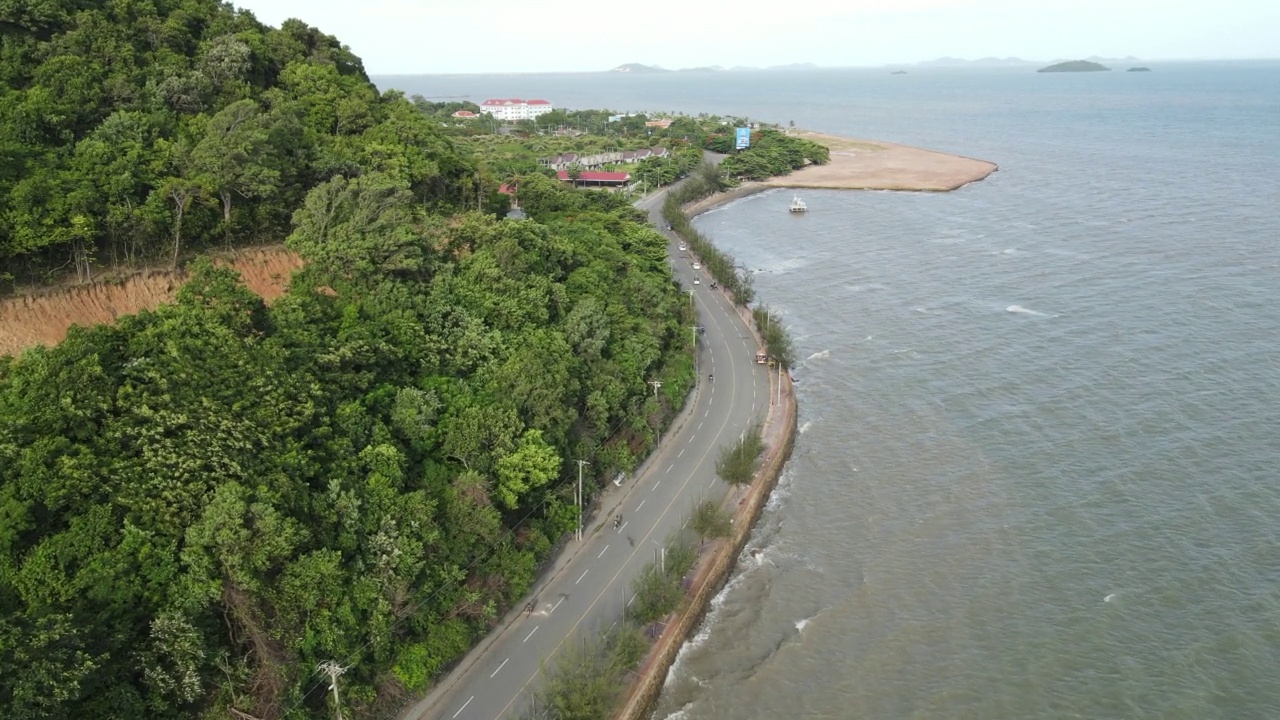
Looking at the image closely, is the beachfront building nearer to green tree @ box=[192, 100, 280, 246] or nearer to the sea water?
the sea water

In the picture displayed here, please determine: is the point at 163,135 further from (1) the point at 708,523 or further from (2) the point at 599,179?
(2) the point at 599,179

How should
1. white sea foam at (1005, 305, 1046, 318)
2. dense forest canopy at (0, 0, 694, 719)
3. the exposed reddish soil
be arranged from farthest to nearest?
1. white sea foam at (1005, 305, 1046, 318)
2. the exposed reddish soil
3. dense forest canopy at (0, 0, 694, 719)

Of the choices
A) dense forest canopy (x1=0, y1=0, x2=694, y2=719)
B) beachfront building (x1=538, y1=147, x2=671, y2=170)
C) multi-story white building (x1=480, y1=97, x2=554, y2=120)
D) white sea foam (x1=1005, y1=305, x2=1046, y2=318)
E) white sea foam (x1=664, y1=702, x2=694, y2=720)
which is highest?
multi-story white building (x1=480, y1=97, x2=554, y2=120)

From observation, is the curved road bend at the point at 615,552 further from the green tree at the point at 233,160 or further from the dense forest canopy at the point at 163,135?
the green tree at the point at 233,160

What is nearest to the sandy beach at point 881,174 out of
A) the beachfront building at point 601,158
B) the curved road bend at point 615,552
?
the beachfront building at point 601,158

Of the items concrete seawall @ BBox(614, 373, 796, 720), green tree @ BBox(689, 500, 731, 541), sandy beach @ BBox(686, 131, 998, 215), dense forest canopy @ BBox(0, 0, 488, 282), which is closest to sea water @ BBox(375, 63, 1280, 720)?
concrete seawall @ BBox(614, 373, 796, 720)

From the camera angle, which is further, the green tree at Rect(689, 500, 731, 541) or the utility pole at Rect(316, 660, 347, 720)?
the green tree at Rect(689, 500, 731, 541)

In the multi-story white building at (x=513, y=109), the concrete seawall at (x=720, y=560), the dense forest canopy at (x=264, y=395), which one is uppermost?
the multi-story white building at (x=513, y=109)

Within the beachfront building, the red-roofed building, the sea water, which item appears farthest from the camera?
the beachfront building

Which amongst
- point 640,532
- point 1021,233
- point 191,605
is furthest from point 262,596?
point 1021,233
